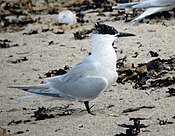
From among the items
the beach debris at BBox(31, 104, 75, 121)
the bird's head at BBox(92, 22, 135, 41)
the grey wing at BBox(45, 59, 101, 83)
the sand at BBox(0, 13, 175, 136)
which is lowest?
the beach debris at BBox(31, 104, 75, 121)

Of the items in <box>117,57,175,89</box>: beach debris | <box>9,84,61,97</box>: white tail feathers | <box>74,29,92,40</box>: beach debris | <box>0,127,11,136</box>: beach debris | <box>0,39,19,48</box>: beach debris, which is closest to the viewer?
<box>0,127,11,136</box>: beach debris

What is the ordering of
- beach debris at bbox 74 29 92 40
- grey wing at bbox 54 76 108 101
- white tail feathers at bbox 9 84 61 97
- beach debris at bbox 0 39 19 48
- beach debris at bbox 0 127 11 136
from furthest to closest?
1. beach debris at bbox 0 39 19 48
2. beach debris at bbox 74 29 92 40
3. white tail feathers at bbox 9 84 61 97
4. grey wing at bbox 54 76 108 101
5. beach debris at bbox 0 127 11 136

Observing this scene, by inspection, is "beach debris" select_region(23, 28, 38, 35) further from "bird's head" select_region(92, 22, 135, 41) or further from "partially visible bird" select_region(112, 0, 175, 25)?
"bird's head" select_region(92, 22, 135, 41)

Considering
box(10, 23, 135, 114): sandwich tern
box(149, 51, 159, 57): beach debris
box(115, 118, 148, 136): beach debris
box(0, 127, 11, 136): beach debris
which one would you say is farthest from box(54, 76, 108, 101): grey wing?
box(149, 51, 159, 57): beach debris

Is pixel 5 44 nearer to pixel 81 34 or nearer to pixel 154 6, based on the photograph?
pixel 81 34

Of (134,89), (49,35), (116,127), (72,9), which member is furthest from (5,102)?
(72,9)

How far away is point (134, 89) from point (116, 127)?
1249 mm

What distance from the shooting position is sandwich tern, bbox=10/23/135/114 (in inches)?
205

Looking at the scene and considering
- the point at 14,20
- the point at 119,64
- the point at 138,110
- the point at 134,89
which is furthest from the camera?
the point at 14,20

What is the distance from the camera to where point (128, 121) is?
4.81 meters

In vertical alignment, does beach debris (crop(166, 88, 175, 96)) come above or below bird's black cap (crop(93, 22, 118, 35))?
below

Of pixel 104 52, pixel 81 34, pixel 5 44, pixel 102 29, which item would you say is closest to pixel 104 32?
pixel 102 29

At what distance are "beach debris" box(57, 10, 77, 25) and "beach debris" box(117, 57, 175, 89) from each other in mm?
2464

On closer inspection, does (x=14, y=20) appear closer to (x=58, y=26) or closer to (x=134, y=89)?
(x=58, y=26)
